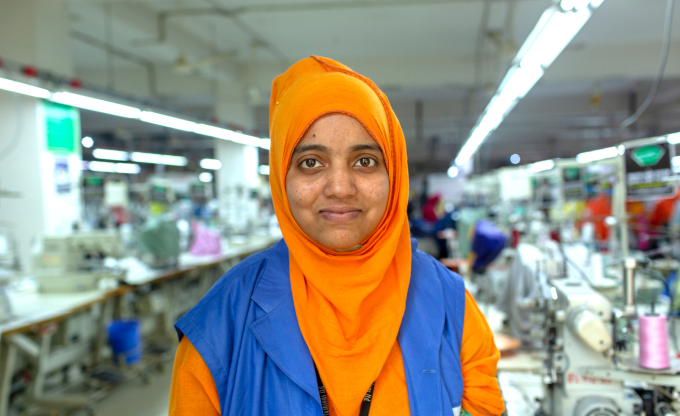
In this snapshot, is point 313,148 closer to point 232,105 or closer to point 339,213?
point 339,213

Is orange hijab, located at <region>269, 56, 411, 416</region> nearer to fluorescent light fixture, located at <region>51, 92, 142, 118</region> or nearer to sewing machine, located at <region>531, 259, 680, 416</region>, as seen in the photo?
sewing machine, located at <region>531, 259, 680, 416</region>

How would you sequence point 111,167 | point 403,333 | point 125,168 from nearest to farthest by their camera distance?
point 403,333 < point 111,167 < point 125,168

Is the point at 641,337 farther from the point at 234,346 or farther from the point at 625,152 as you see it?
the point at 234,346

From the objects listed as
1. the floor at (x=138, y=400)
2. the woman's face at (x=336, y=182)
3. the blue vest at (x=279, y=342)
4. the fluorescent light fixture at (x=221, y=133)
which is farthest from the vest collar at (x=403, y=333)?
the fluorescent light fixture at (x=221, y=133)

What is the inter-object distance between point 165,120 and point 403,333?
15.5ft

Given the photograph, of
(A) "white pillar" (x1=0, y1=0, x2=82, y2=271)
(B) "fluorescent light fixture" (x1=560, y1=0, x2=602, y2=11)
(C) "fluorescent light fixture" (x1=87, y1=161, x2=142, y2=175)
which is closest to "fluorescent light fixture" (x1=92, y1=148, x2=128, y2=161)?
(C) "fluorescent light fixture" (x1=87, y1=161, x2=142, y2=175)

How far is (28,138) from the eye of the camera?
16.0 feet

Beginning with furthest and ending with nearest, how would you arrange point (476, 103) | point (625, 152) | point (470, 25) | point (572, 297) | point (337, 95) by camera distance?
point (476, 103)
point (470, 25)
point (625, 152)
point (572, 297)
point (337, 95)

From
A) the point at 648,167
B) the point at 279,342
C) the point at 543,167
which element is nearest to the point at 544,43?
the point at 648,167

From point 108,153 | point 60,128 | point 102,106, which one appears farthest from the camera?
point 108,153

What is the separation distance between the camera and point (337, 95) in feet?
2.98

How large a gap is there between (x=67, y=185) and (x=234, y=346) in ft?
17.0

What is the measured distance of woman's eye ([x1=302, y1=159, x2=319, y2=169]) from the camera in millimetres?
922

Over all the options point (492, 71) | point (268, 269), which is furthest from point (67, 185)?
point (492, 71)
